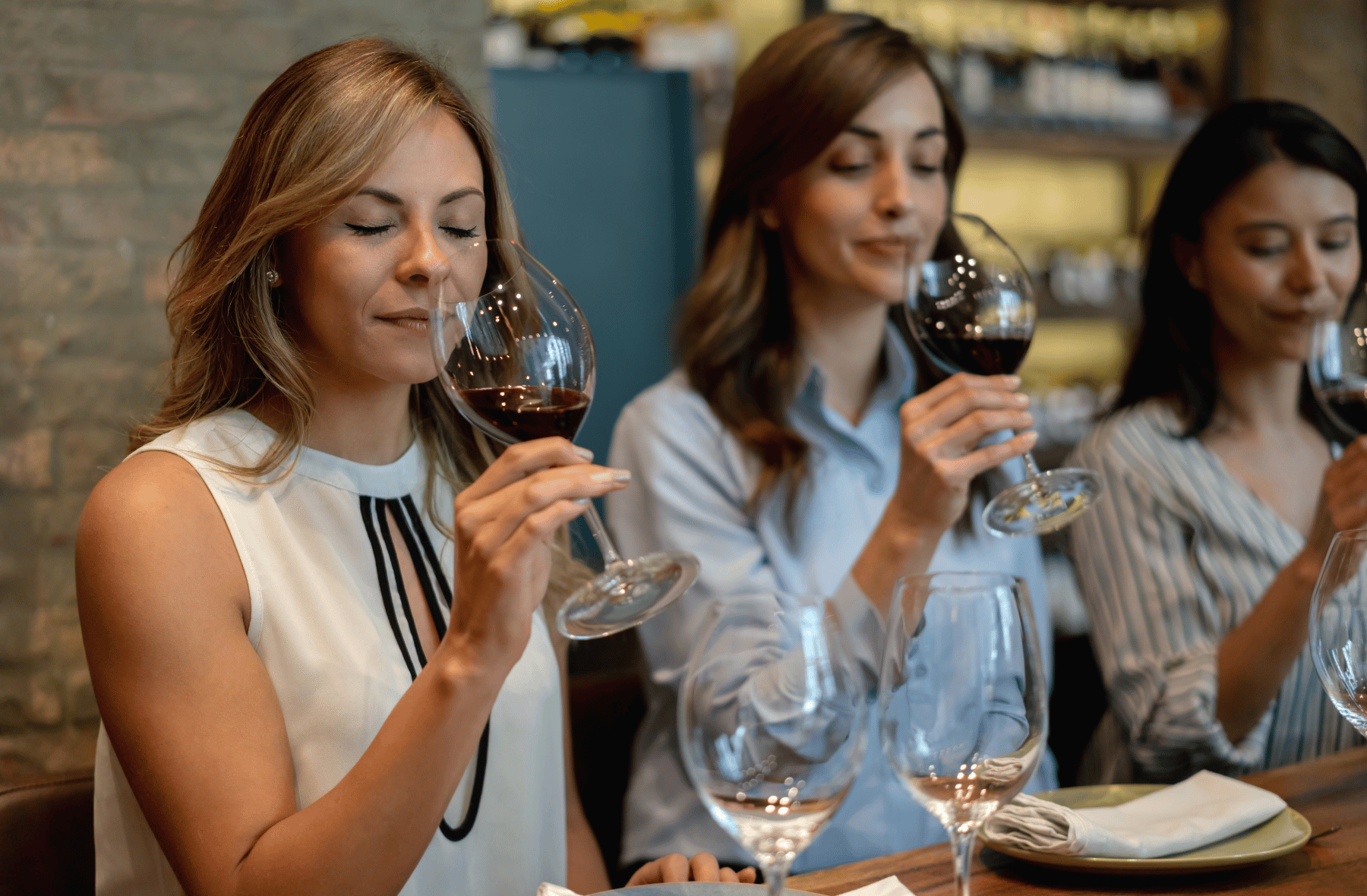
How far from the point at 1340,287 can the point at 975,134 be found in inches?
101

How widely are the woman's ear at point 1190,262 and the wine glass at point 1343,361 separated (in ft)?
1.92

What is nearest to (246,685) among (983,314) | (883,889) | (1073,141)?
(883,889)

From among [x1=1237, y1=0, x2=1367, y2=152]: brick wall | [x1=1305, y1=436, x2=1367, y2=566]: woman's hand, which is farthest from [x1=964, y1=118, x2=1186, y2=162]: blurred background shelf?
[x1=1305, y1=436, x2=1367, y2=566]: woman's hand

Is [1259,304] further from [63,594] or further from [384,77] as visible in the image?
[63,594]

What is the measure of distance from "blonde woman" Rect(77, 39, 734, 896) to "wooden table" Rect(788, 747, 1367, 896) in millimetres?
183

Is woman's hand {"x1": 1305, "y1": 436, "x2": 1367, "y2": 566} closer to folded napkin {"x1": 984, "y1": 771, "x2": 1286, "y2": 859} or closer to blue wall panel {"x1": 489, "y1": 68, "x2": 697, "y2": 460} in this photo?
folded napkin {"x1": 984, "y1": 771, "x2": 1286, "y2": 859}

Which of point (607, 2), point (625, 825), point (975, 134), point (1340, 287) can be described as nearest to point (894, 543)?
point (625, 825)

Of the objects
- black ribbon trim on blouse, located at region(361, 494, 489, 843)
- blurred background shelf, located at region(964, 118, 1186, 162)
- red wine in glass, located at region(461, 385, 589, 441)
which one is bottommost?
black ribbon trim on blouse, located at region(361, 494, 489, 843)

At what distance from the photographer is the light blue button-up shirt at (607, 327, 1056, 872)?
1673 millimetres

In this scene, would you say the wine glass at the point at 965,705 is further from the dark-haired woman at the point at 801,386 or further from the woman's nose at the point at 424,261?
the dark-haired woman at the point at 801,386

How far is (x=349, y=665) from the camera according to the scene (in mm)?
1196

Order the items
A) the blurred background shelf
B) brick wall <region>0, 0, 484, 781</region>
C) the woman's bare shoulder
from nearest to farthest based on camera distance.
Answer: the woman's bare shoulder, brick wall <region>0, 0, 484, 781</region>, the blurred background shelf

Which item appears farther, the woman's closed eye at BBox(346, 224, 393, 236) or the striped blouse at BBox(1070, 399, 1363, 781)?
the striped blouse at BBox(1070, 399, 1363, 781)

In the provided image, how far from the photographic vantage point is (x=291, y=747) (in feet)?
3.84
